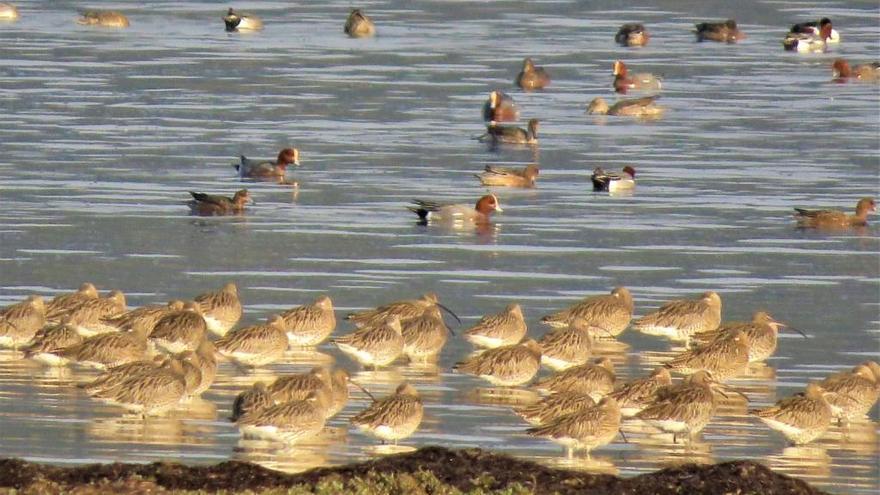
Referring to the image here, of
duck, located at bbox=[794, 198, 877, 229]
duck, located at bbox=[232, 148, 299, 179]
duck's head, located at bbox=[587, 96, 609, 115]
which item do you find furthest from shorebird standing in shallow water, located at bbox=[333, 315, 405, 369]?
duck's head, located at bbox=[587, 96, 609, 115]

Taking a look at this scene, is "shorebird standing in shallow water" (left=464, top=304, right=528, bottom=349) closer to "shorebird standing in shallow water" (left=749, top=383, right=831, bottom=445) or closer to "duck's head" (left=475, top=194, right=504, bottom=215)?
"shorebird standing in shallow water" (left=749, top=383, right=831, bottom=445)

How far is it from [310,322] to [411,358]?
84 centimetres

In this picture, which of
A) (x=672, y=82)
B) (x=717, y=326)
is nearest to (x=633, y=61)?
(x=672, y=82)

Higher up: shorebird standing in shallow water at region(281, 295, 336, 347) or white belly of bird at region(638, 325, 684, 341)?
shorebird standing in shallow water at region(281, 295, 336, 347)

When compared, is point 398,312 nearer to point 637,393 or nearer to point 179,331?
point 179,331

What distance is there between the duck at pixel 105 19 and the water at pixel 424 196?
615 mm

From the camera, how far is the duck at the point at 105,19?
165 feet

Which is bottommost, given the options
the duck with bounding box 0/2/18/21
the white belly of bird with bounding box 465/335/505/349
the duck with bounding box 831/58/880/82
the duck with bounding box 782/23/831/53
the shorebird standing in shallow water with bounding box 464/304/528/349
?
the white belly of bird with bounding box 465/335/505/349

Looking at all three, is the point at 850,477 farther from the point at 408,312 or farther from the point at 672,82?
the point at 672,82

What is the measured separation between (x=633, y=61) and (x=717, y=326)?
28.2m

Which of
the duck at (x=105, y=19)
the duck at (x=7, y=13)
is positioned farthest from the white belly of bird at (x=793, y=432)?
the duck at (x=7, y=13)

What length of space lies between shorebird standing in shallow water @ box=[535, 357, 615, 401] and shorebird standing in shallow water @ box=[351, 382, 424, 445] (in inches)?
60.5

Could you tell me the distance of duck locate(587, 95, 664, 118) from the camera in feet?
117

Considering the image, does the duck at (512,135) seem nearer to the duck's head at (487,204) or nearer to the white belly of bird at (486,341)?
the duck's head at (487,204)
